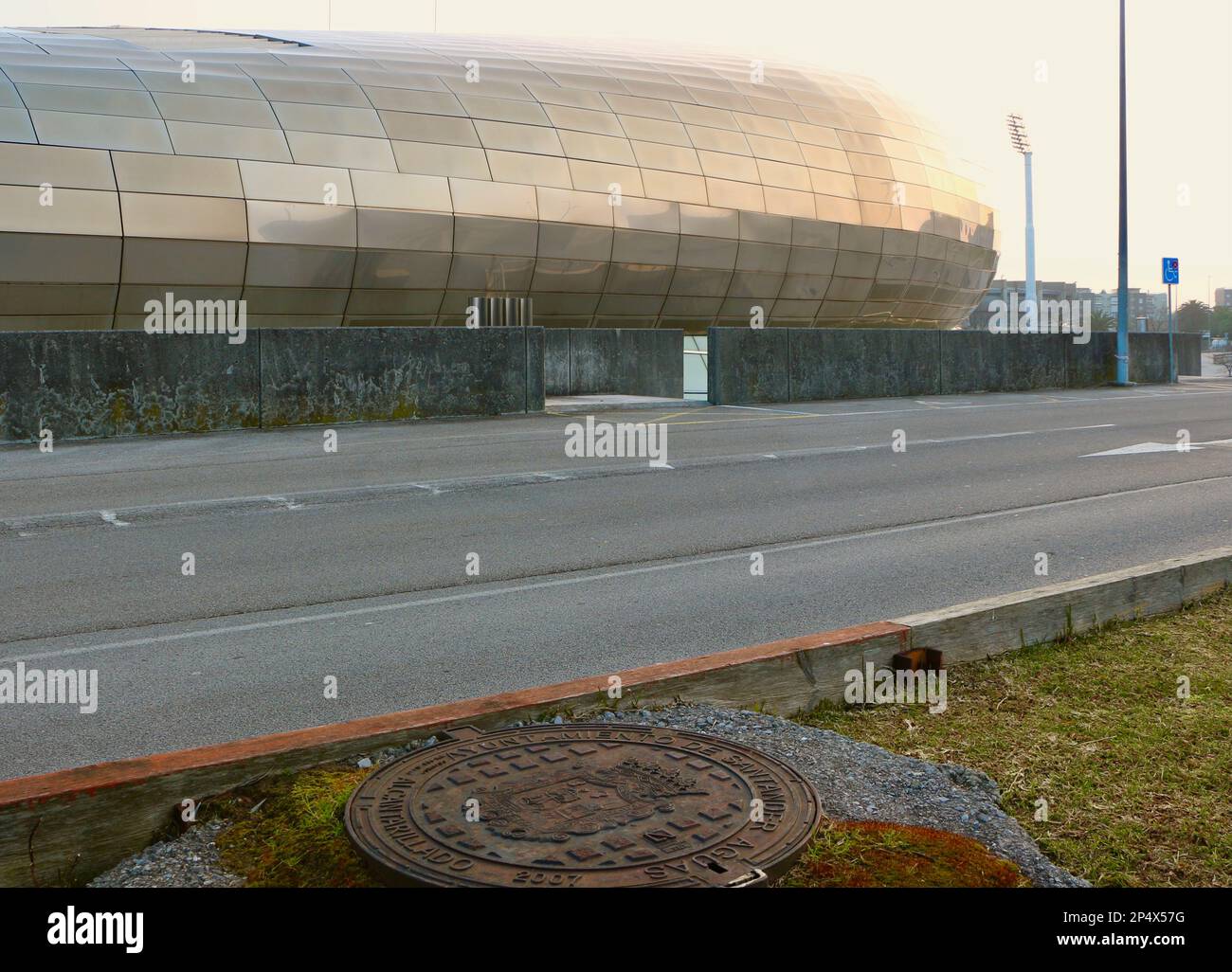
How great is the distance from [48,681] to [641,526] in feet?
16.2

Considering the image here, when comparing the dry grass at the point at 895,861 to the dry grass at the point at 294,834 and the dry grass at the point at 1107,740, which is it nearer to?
the dry grass at the point at 1107,740

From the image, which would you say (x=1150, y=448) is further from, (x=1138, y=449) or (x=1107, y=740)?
(x=1107, y=740)

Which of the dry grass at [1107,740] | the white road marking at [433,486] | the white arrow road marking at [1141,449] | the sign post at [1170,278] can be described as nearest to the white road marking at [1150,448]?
the white arrow road marking at [1141,449]

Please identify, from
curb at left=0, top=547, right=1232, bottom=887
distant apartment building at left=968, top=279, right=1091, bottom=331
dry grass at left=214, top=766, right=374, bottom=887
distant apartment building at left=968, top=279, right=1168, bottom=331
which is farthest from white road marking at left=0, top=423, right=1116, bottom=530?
distant apartment building at left=968, top=279, right=1168, bottom=331

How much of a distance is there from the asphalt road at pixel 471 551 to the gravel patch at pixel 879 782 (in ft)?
1.67

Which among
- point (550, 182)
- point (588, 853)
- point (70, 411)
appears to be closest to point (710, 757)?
point (588, 853)

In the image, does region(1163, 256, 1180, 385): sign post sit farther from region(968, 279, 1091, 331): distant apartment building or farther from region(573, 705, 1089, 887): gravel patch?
region(968, 279, 1091, 331): distant apartment building

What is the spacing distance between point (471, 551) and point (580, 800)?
5059 mm

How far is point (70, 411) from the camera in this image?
1561 cm

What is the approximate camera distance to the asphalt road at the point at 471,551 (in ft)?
18.5

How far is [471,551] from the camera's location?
28.4 ft

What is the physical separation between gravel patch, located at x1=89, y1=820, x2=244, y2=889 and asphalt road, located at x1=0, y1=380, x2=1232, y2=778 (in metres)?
1.15

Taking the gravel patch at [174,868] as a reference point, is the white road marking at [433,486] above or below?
above

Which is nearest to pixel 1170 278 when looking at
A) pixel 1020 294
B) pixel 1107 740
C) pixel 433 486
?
pixel 433 486
